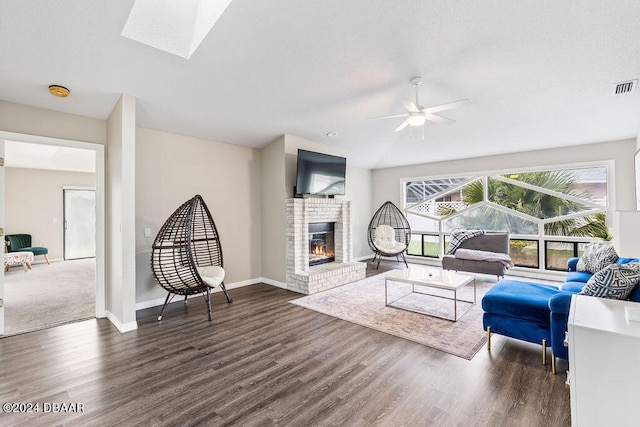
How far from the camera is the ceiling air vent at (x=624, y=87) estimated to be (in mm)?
3098

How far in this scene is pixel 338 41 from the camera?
2775 millimetres

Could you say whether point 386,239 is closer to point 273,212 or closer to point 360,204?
point 360,204

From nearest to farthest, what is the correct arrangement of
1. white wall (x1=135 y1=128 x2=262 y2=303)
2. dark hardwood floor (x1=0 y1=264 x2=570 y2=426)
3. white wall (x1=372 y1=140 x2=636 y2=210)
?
dark hardwood floor (x1=0 y1=264 x2=570 y2=426)
white wall (x1=135 y1=128 x2=262 y2=303)
white wall (x1=372 y1=140 x2=636 y2=210)

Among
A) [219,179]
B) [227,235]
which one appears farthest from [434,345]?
[219,179]

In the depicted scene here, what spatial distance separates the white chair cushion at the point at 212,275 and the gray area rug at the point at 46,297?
1.45 metres

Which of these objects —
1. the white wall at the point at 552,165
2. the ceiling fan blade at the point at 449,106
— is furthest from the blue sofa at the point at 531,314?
the white wall at the point at 552,165

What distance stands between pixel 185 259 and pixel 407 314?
3005 mm

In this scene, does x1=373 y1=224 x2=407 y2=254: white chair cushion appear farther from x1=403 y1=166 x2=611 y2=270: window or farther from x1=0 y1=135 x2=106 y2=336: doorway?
x1=0 y1=135 x2=106 y2=336: doorway

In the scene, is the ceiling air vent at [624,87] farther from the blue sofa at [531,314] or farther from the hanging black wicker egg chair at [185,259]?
the hanging black wicker egg chair at [185,259]

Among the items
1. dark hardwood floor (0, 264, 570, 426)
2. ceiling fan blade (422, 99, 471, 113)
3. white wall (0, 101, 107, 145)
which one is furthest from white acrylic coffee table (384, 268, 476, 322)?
white wall (0, 101, 107, 145)

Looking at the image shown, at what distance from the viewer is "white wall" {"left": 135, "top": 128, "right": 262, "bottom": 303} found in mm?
3959

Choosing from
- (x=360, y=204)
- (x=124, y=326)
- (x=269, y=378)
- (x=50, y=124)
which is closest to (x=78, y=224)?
(x=50, y=124)

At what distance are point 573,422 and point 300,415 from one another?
154cm

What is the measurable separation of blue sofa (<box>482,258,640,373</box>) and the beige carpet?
1.16 feet
